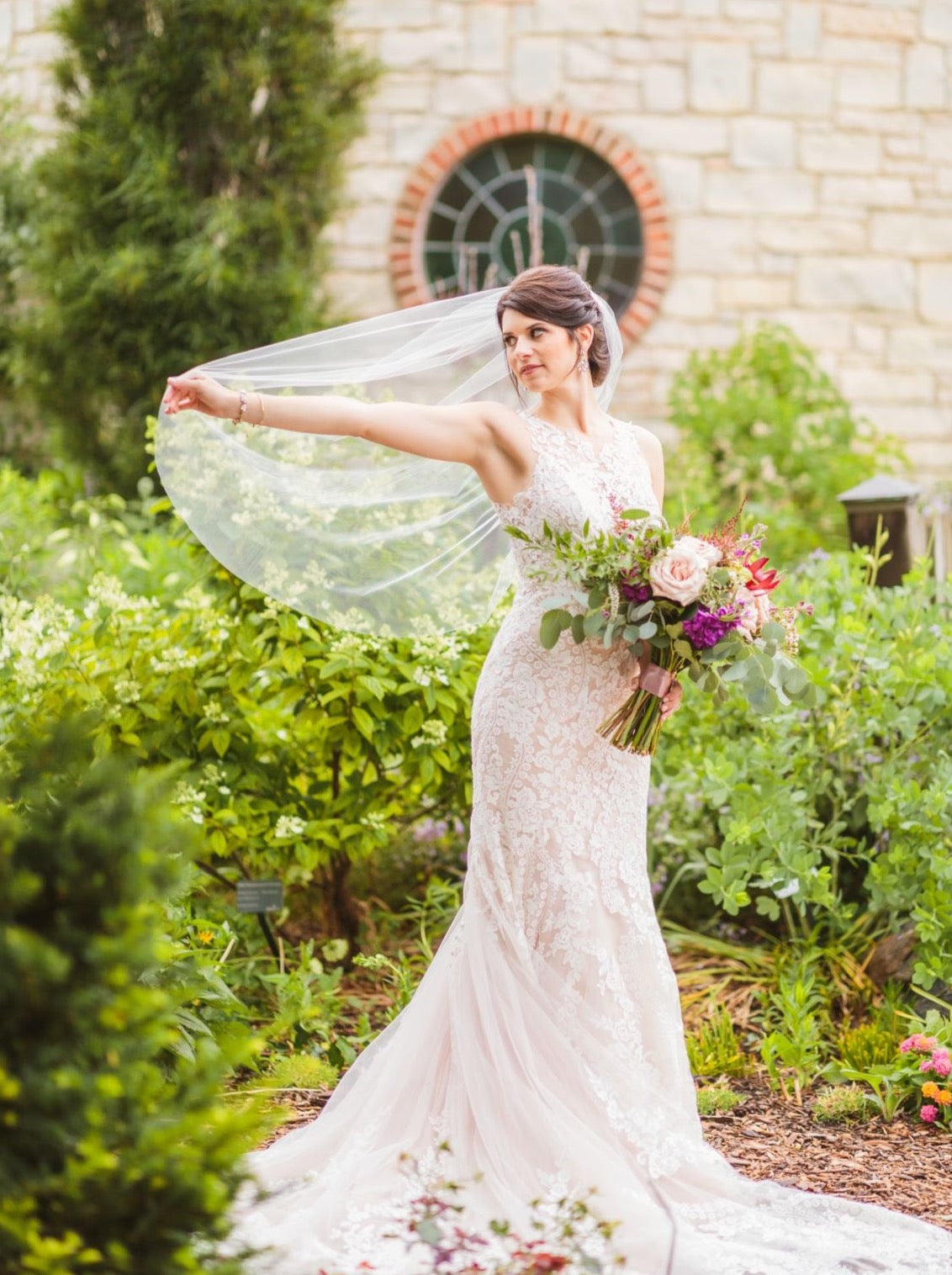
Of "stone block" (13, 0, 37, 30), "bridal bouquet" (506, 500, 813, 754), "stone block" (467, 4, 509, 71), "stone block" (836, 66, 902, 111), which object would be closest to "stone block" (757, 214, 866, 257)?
"stone block" (836, 66, 902, 111)

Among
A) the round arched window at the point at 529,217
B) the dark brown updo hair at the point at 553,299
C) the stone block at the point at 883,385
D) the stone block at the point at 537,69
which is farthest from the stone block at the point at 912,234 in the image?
the dark brown updo hair at the point at 553,299

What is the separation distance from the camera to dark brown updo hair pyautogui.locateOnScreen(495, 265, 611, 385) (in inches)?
125

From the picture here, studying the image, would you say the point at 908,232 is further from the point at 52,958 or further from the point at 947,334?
the point at 52,958

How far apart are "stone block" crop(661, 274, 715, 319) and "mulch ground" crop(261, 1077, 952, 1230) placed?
19.3 feet

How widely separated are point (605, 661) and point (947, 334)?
6612mm

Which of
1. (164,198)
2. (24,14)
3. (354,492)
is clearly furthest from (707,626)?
(24,14)

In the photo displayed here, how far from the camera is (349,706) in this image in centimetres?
408

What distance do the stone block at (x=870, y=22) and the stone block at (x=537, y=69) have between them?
1.79 m

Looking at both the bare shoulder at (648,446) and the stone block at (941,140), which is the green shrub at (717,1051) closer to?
the bare shoulder at (648,446)

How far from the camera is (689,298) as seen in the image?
27.9 feet

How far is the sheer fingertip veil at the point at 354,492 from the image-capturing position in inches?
140

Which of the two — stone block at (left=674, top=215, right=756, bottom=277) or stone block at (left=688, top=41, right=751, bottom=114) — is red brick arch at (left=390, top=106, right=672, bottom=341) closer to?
stone block at (left=674, top=215, right=756, bottom=277)

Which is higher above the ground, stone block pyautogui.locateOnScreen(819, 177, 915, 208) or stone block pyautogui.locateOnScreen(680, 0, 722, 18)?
stone block pyautogui.locateOnScreen(680, 0, 722, 18)

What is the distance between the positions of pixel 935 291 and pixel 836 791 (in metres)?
5.44
